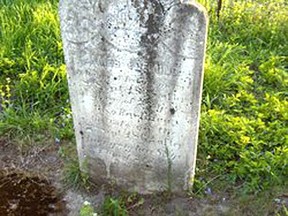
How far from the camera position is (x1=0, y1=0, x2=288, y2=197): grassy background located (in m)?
3.27

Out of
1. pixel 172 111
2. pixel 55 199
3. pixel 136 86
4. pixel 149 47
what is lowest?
pixel 55 199

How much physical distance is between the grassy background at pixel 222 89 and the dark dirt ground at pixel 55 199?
0.14 m

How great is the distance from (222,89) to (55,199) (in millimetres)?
1506

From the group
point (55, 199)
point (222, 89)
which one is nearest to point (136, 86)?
point (55, 199)

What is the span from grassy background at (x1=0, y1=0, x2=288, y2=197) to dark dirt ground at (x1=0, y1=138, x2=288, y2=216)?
0.14 m

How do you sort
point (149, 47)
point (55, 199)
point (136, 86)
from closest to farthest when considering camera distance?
point (149, 47), point (136, 86), point (55, 199)

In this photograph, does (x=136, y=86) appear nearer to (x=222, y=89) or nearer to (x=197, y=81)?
(x=197, y=81)

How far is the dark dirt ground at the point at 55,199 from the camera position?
304 centimetres

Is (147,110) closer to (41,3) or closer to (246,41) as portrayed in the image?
(246,41)

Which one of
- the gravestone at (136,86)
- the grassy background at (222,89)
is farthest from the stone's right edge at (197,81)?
the grassy background at (222,89)

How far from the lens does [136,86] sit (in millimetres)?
2695

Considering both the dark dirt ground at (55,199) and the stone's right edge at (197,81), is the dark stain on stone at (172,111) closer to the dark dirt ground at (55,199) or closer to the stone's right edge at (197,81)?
the stone's right edge at (197,81)

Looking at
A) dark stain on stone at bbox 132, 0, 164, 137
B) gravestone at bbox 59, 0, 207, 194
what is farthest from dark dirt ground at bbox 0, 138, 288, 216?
dark stain on stone at bbox 132, 0, 164, 137

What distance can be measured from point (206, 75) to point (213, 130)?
0.55 metres
